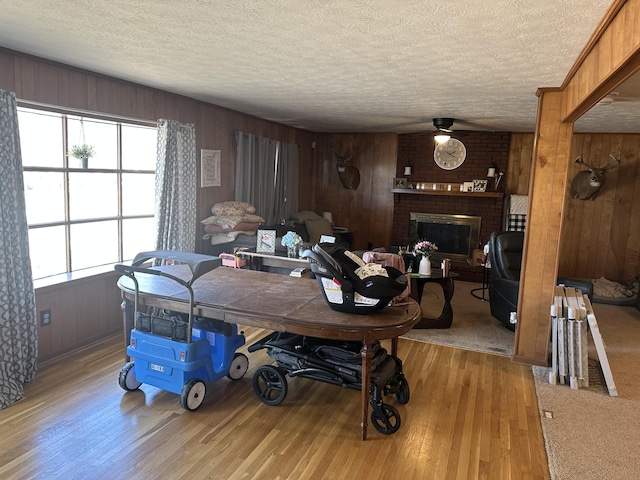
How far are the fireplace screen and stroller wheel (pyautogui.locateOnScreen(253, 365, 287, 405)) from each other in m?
4.48

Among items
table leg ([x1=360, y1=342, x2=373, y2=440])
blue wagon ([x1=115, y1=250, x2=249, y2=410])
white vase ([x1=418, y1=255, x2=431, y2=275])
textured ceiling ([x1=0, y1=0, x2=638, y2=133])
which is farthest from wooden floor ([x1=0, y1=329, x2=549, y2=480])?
textured ceiling ([x1=0, y1=0, x2=638, y2=133])

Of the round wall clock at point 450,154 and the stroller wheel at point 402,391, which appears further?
the round wall clock at point 450,154

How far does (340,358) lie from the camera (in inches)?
112

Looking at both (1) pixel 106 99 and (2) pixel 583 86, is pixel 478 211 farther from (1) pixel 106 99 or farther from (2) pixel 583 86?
→ (1) pixel 106 99

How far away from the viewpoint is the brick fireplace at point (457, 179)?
666 centimetres

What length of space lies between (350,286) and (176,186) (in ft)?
8.57

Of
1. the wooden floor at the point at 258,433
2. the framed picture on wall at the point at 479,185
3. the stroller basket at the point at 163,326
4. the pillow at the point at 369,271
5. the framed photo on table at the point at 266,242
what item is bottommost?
the wooden floor at the point at 258,433

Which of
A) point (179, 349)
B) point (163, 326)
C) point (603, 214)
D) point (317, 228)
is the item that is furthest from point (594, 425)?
point (317, 228)

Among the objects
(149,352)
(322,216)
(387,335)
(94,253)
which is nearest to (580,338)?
(387,335)

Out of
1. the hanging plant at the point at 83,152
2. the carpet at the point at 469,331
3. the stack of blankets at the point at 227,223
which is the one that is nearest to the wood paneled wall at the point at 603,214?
the carpet at the point at 469,331

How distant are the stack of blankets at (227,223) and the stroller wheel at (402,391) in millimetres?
2660

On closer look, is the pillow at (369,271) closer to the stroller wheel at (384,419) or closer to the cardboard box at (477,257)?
the stroller wheel at (384,419)

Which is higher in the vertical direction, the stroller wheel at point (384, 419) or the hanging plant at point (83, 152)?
the hanging plant at point (83, 152)

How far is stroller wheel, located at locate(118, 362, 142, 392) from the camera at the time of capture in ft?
9.98
